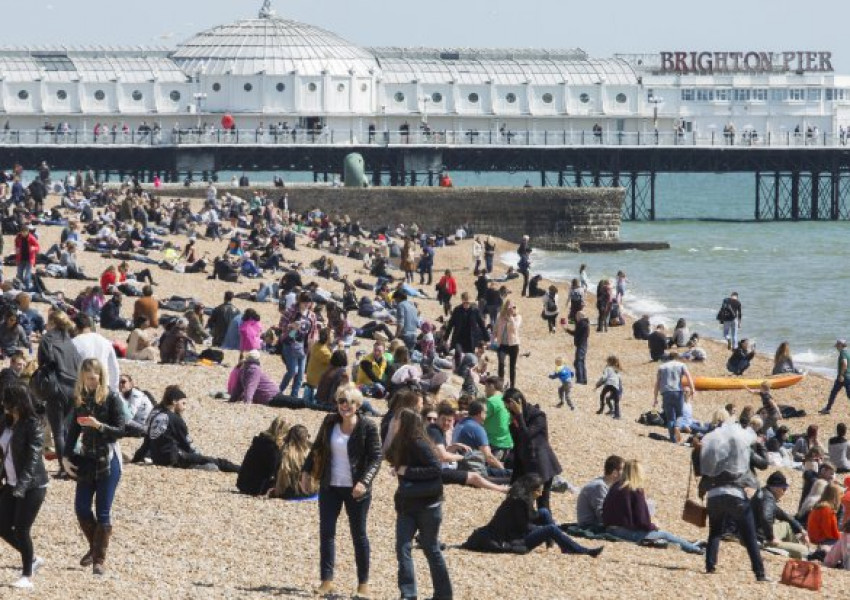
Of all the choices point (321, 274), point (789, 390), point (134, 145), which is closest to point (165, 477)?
point (789, 390)

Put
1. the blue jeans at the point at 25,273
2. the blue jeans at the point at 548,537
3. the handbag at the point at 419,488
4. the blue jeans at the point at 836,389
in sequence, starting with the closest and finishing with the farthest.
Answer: the handbag at the point at 419,488, the blue jeans at the point at 548,537, the blue jeans at the point at 836,389, the blue jeans at the point at 25,273

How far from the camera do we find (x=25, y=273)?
2642 centimetres

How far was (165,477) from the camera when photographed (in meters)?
14.5

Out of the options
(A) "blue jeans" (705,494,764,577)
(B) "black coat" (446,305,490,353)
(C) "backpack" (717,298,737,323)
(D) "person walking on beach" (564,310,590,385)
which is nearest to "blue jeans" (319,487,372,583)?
(A) "blue jeans" (705,494,764,577)

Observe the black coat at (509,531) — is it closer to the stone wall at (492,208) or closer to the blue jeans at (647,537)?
the blue jeans at (647,537)

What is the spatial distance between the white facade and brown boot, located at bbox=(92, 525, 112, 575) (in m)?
61.8

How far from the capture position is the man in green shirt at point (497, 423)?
15453mm

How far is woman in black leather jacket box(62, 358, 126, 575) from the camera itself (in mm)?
10859

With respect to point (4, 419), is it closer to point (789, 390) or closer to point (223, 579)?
point (223, 579)

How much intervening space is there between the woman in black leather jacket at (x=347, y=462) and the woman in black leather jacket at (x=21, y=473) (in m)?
1.51

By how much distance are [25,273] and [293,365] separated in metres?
7.83

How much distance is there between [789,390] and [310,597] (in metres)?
18.0

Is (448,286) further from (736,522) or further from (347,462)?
(347,462)

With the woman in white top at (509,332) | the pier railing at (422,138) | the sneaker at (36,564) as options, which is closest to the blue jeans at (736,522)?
the sneaker at (36,564)
